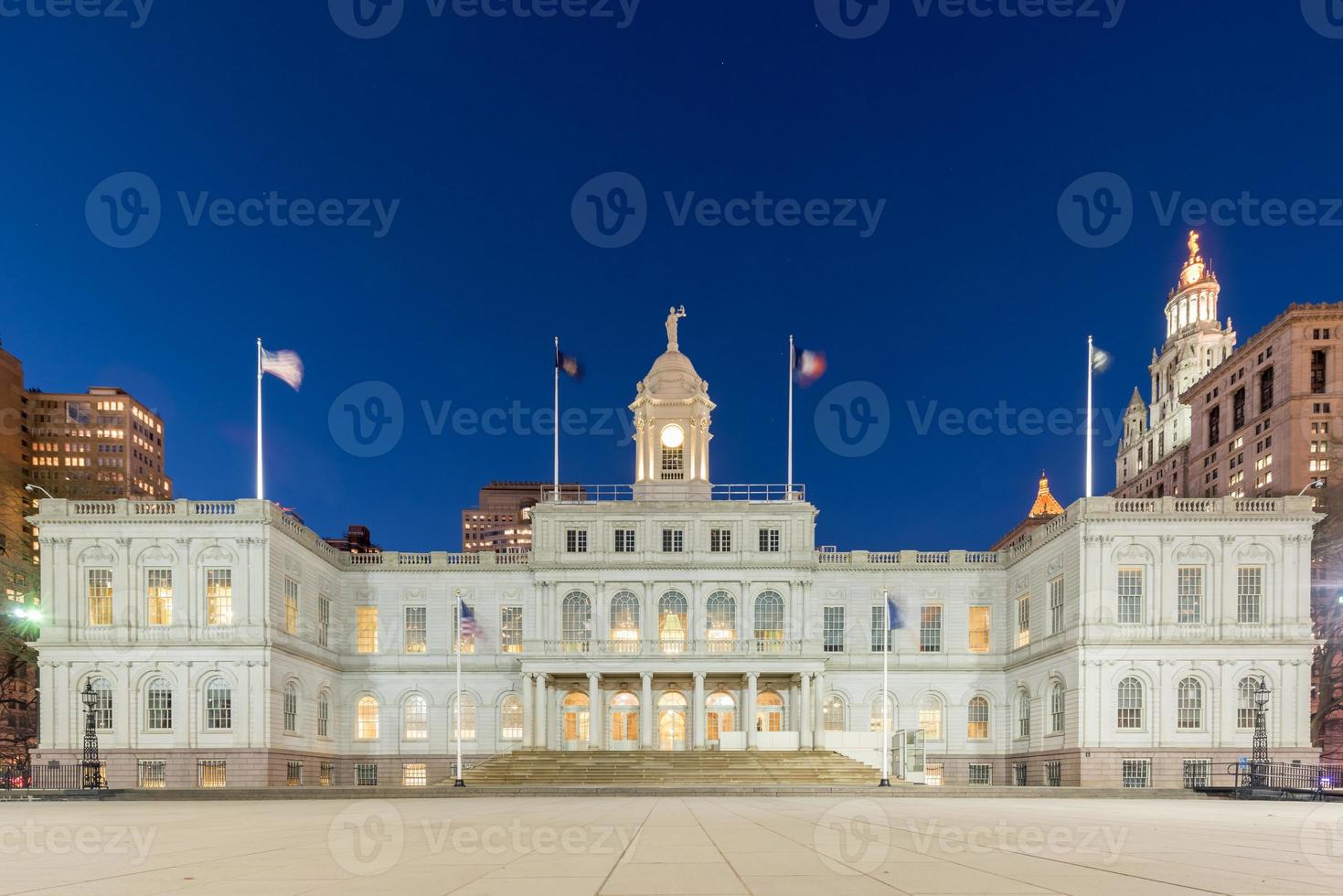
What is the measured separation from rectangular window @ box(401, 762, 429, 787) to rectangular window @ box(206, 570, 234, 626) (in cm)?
1477

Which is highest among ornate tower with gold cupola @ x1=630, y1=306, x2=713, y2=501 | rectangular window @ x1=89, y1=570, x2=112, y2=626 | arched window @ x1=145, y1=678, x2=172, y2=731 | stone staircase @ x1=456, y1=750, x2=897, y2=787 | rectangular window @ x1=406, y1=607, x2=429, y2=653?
ornate tower with gold cupola @ x1=630, y1=306, x2=713, y2=501

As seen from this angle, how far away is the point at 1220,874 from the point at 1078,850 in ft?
8.06

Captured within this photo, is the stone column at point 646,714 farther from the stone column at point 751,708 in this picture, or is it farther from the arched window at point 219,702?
the arched window at point 219,702

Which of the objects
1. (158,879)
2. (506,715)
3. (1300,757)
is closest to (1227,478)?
(1300,757)

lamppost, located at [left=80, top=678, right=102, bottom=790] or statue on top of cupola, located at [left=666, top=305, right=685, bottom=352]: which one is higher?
statue on top of cupola, located at [left=666, top=305, right=685, bottom=352]

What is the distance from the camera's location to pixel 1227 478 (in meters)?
115

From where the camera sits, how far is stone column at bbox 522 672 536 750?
157 ft

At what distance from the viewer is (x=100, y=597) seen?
4106cm

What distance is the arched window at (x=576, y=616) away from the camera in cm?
4988

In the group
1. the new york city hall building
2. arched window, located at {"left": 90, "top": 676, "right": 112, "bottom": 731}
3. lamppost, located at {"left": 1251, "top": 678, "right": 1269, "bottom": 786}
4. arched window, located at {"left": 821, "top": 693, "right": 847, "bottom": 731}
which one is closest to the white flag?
the new york city hall building

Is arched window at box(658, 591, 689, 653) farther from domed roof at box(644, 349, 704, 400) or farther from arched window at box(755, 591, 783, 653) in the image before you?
domed roof at box(644, 349, 704, 400)

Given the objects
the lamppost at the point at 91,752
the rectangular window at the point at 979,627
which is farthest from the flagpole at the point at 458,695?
the rectangular window at the point at 979,627

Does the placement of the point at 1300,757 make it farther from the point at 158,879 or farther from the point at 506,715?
the point at 158,879

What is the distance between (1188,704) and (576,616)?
106 ft
